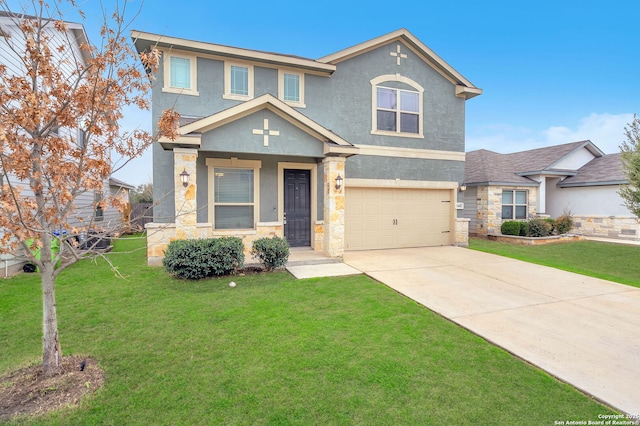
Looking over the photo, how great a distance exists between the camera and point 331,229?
8977 millimetres

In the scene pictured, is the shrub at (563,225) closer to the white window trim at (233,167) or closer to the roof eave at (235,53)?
the roof eave at (235,53)

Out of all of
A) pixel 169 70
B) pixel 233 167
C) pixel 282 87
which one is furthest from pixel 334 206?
pixel 169 70

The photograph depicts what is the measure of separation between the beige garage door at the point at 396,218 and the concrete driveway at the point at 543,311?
1890mm

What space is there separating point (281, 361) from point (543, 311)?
451 cm

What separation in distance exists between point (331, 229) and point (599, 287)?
244 inches

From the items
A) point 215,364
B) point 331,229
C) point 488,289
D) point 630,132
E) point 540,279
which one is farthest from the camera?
point 331,229

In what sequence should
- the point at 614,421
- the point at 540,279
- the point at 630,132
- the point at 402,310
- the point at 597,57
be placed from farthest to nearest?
1. the point at 597,57
2. the point at 630,132
3. the point at 540,279
4. the point at 402,310
5. the point at 614,421

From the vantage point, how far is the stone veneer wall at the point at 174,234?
825cm

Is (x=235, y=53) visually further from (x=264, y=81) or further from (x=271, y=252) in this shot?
(x=271, y=252)

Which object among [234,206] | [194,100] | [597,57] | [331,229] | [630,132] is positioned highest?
[597,57]

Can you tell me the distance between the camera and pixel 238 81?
9547 mm

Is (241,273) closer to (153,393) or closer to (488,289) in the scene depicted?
(153,393)

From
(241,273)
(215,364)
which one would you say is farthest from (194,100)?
(215,364)

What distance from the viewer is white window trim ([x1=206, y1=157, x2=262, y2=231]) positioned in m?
9.06
